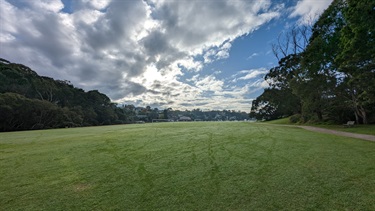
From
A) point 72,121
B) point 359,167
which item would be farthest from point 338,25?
point 72,121

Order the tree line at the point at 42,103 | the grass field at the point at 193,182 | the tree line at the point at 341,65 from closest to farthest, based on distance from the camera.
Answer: the grass field at the point at 193,182 < the tree line at the point at 341,65 < the tree line at the point at 42,103

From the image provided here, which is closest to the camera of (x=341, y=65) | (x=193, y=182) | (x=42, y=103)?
(x=193, y=182)

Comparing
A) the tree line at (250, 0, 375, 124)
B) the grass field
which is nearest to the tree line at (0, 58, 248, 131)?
the grass field

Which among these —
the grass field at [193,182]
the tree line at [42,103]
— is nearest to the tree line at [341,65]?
the grass field at [193,182]

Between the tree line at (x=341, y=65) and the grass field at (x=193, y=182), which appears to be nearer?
the grass field at (x=193, y=182)

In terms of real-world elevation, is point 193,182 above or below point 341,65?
below

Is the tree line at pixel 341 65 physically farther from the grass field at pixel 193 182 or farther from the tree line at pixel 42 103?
the tree line at pixel 42 103

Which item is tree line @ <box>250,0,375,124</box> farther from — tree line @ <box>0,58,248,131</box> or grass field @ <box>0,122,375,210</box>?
tree line @ <box>0,58,248,131</box>

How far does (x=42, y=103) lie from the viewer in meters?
29.6

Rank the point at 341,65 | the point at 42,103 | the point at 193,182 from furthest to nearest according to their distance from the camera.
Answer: the point at 42,103, the point at 341,65, the point at 193,182

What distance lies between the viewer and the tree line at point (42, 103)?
85.4 feet

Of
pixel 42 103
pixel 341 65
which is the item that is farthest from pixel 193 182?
pixel 42 103

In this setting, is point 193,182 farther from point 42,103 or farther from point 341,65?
point 42,103

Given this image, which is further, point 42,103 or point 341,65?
point 42,103
